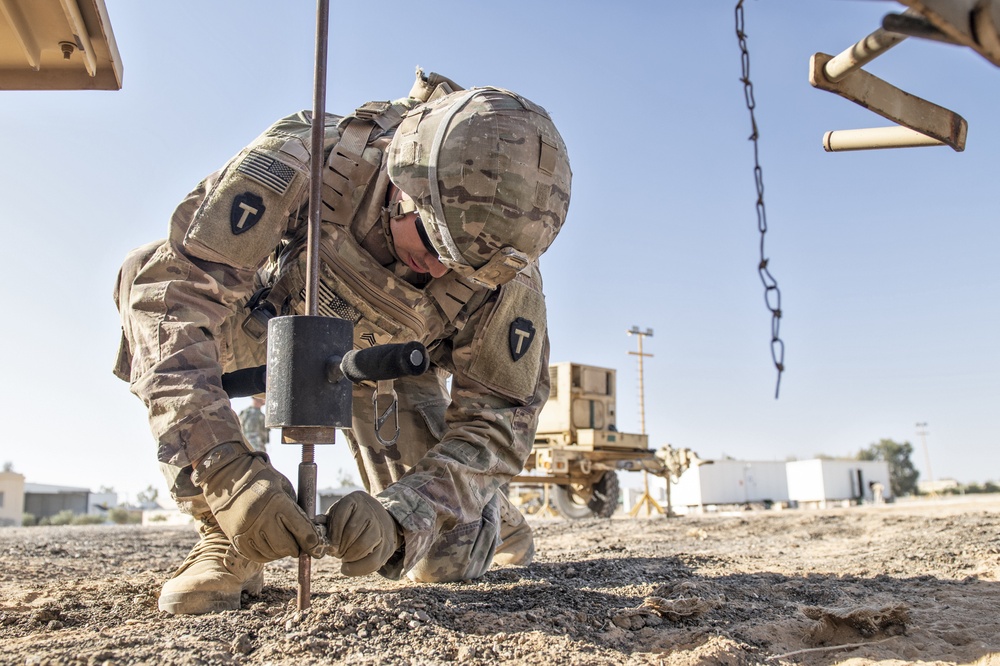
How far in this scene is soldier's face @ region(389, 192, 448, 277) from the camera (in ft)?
9.04

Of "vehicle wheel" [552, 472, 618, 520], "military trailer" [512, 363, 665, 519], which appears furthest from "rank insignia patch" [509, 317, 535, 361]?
"vehicle wheel" [552, 472, 618, 520]

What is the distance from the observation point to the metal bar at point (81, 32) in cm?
198

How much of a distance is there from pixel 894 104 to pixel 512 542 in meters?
2.54

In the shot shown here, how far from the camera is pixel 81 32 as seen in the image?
207cm

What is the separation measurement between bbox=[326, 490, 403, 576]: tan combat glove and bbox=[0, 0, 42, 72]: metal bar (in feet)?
4.89

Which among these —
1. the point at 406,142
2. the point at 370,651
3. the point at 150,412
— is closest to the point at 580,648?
the point at 370,651

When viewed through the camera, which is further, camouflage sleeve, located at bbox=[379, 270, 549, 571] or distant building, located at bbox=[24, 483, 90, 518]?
distant building, located at bbox=[24, 483, 90, 518]

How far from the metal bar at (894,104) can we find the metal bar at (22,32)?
1.97 m

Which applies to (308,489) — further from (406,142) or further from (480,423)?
(406,142)

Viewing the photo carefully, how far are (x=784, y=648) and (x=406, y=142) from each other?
1832 millimetres

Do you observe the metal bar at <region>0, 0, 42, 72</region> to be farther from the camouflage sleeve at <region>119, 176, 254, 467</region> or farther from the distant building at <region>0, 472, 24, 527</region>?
the distant building at <region>0, 472, 24, 527</region>

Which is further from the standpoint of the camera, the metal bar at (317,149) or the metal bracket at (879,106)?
the metal bar at (317,149)

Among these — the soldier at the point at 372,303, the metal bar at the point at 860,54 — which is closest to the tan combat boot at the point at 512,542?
the soldier at the point at 372,303

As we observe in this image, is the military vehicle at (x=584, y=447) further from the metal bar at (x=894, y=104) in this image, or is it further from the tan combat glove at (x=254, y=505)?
the metal bar at (x=894, y=104)
